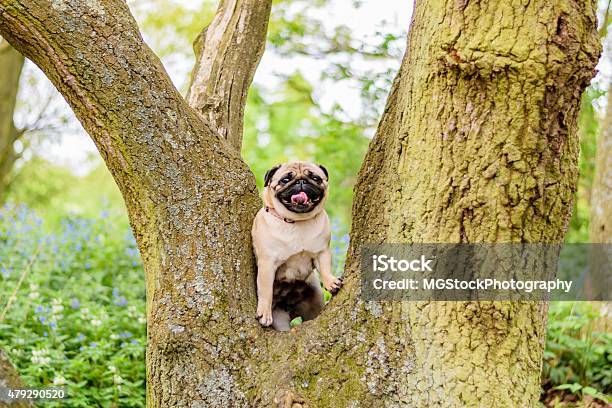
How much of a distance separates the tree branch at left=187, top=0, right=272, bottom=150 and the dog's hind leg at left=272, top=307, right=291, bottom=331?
112 cm

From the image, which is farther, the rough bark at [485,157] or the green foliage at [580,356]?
the green foliage at [580,356]

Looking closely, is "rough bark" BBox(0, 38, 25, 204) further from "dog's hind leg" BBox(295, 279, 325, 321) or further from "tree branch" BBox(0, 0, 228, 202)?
"dog's hind leg" BBox(295, 279, 325, 321)

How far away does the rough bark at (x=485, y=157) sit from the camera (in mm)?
2848

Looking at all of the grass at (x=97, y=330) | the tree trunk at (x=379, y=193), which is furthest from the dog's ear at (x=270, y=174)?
the grass at (x=97, y=330)

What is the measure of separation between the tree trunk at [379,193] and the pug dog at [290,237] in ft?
0.29

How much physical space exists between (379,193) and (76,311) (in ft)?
11.7

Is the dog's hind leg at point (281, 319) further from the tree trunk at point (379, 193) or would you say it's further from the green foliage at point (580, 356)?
the green foliage at point (580, 356)

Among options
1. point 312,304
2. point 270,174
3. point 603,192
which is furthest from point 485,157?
point 603,192

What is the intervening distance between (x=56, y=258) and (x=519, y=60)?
17.3 feet

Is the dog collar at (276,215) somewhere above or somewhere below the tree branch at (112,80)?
below

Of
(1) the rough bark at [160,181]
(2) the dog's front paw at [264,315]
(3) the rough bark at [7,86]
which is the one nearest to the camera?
(1) the rough bark at [160,181]

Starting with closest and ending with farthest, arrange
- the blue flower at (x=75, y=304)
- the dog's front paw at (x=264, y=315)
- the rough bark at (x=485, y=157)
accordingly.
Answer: the rough bark at (x=485, y=157), the dog's front paw at (x=264, y=315), the blue flower at (x=75, y=304)

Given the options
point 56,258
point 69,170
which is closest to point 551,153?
point 56,258

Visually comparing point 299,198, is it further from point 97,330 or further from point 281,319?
point 97,330
